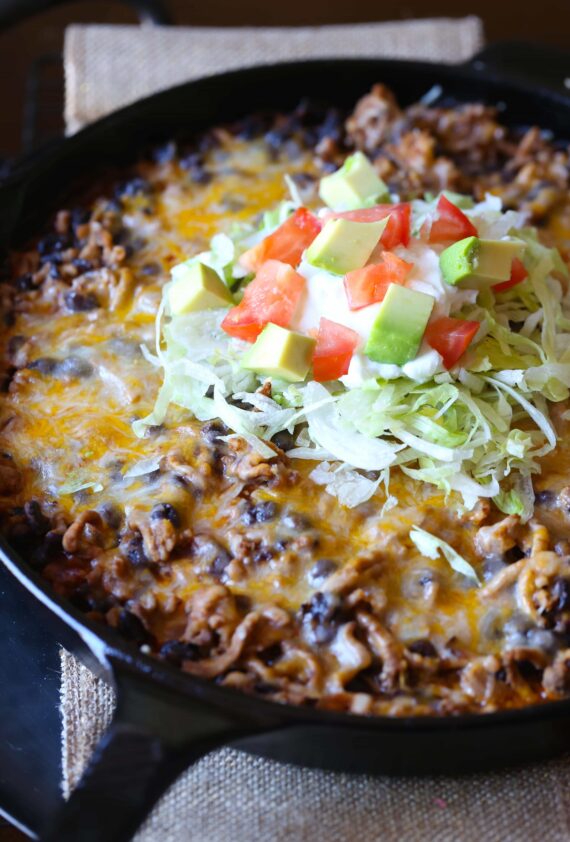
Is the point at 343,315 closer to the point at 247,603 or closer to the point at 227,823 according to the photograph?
the point at 247,603

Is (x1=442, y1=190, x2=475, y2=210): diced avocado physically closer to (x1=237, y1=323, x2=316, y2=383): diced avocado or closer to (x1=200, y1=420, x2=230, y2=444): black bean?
(x1=237, y1=323, x2=316, y2=383): diced avocado

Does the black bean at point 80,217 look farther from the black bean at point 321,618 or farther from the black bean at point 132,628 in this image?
the black bean at point 321,618

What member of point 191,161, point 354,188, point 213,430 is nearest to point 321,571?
point 213,430

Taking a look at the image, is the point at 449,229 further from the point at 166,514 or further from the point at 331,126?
the point at 166,514

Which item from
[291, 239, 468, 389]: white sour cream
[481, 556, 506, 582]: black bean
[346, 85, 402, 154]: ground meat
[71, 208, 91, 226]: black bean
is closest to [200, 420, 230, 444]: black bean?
[291, 239, 468, 389]: white sour cream

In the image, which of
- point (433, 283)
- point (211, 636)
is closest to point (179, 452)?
point (211, 636)

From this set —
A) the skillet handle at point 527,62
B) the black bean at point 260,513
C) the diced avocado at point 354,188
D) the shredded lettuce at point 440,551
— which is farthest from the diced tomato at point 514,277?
the skillet handle at point 527,62
